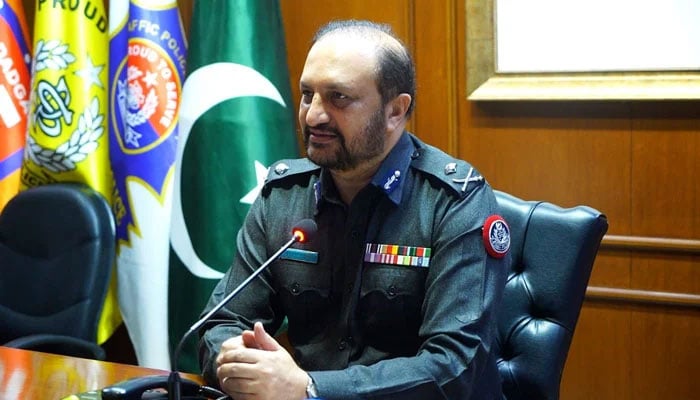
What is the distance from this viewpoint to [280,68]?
317 centimetres

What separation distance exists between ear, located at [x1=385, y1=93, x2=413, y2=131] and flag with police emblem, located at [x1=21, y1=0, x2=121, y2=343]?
5.68 ft

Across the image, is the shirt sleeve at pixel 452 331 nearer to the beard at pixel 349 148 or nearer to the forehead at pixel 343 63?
the beard at pixel 349 148

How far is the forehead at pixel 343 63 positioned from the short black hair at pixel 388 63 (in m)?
0.02

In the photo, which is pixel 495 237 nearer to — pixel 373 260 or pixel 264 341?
pixel 373 260

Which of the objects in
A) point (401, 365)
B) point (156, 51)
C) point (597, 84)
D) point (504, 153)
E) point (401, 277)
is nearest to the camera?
point (401, 365)

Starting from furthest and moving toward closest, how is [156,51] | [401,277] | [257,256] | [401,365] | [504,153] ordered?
[156,51]
[504,153]
[257,256]
[401,277]
[401,365]

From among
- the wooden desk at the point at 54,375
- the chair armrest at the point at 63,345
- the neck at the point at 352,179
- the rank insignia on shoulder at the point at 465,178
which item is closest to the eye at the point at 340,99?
the neck at the point at 352,179

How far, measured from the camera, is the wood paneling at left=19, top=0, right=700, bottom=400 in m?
2.80

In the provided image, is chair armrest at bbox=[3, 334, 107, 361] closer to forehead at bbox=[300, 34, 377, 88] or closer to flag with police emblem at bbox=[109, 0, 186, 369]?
flag with police emblem at bbox=[109, 0, 186, 369]

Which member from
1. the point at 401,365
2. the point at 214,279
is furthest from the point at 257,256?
the point at 214,279

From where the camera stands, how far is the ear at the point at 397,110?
1905mm

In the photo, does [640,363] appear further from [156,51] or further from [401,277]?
[156,51]

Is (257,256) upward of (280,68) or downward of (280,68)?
downward

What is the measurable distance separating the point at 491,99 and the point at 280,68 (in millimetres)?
677
